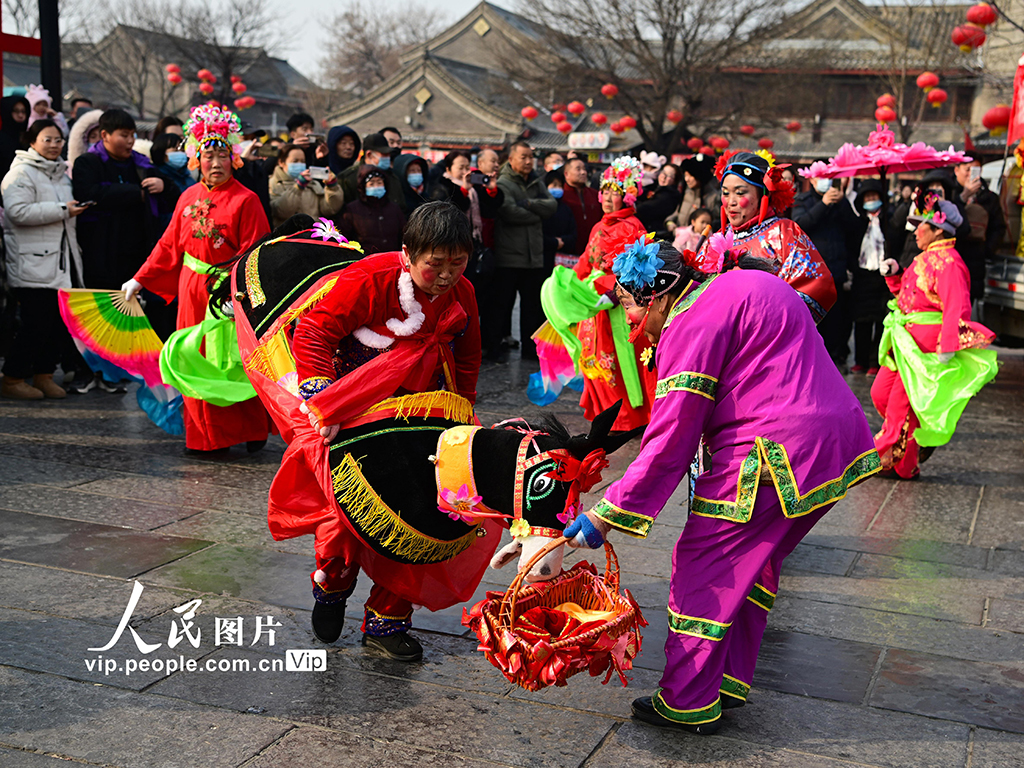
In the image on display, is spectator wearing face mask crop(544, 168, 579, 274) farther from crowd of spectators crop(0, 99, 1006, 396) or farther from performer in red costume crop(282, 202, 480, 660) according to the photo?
performer in red costume crop(282, 202, 480, 660)

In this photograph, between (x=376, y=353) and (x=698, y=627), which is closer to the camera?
(x=698, y=627)

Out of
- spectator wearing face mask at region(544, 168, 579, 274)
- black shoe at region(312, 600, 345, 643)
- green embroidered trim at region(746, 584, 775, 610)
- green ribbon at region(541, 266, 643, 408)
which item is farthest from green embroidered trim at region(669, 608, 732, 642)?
spectator wearing face mask at region(544, 168, 579, 274)

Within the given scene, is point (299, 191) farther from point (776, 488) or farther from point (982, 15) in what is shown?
point (982, 15)

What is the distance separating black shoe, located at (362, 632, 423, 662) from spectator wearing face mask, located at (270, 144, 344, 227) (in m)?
5.06

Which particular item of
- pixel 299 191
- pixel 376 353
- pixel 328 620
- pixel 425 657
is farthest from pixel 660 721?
pixel 299 191

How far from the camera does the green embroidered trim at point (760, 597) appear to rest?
3.17m

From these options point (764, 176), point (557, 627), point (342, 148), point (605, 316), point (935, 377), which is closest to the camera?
point (557, 627)

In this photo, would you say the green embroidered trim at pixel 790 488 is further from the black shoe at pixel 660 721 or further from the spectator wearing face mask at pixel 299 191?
the spectator wearing face mask at pixel 299 191

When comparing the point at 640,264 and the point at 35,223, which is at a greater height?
the point at 640,264

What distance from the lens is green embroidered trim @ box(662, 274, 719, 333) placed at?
2.98 meters

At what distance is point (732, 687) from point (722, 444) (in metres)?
0.74

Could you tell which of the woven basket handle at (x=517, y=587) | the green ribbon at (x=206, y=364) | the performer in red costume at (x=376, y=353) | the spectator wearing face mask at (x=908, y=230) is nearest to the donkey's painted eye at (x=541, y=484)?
the woven basket handle at (x=517, y=587)

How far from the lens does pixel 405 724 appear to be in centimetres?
307

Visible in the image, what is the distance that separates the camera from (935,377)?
6000mm
